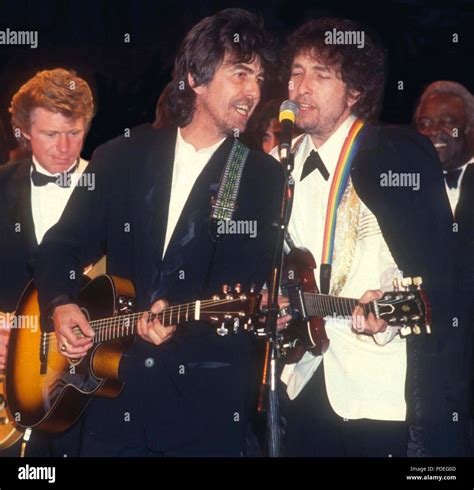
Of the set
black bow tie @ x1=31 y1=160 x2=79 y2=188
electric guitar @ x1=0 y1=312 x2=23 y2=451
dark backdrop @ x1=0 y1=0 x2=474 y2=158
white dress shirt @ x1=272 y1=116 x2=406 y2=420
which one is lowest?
electric guitar @ x1=0 y1=312 x2=23 y2=451

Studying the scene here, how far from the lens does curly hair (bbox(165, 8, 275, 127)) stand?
3787mm

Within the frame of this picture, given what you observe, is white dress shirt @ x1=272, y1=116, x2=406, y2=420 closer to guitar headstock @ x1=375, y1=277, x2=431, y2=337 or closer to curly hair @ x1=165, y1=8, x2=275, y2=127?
guitar headstock @ x1=375, y1=277, x2=431, y2=337

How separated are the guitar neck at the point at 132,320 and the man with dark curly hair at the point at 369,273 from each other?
52 cm

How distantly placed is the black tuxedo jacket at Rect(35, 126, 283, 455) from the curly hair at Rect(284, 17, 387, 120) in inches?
18.4

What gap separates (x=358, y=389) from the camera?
3490 mm

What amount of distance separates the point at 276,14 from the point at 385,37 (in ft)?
1.65

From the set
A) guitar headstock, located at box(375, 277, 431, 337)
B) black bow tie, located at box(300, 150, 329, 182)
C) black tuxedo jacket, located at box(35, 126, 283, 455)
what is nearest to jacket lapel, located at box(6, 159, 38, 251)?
black tuxedo jacket, located at box(35, 126, 283, 455)

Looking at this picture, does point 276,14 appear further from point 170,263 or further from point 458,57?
point 170,263

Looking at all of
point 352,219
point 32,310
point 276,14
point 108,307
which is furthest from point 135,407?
point 276,14

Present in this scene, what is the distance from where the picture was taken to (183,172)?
3703mm

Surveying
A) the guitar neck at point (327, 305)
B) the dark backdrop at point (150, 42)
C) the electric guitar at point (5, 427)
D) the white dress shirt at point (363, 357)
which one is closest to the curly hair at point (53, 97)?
the dark backdrop at point (150, 42)

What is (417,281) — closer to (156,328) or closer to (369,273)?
(369,273)

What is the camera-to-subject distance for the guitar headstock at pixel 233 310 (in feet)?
10.6

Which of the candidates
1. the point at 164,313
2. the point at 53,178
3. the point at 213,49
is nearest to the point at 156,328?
the point at 164,313
